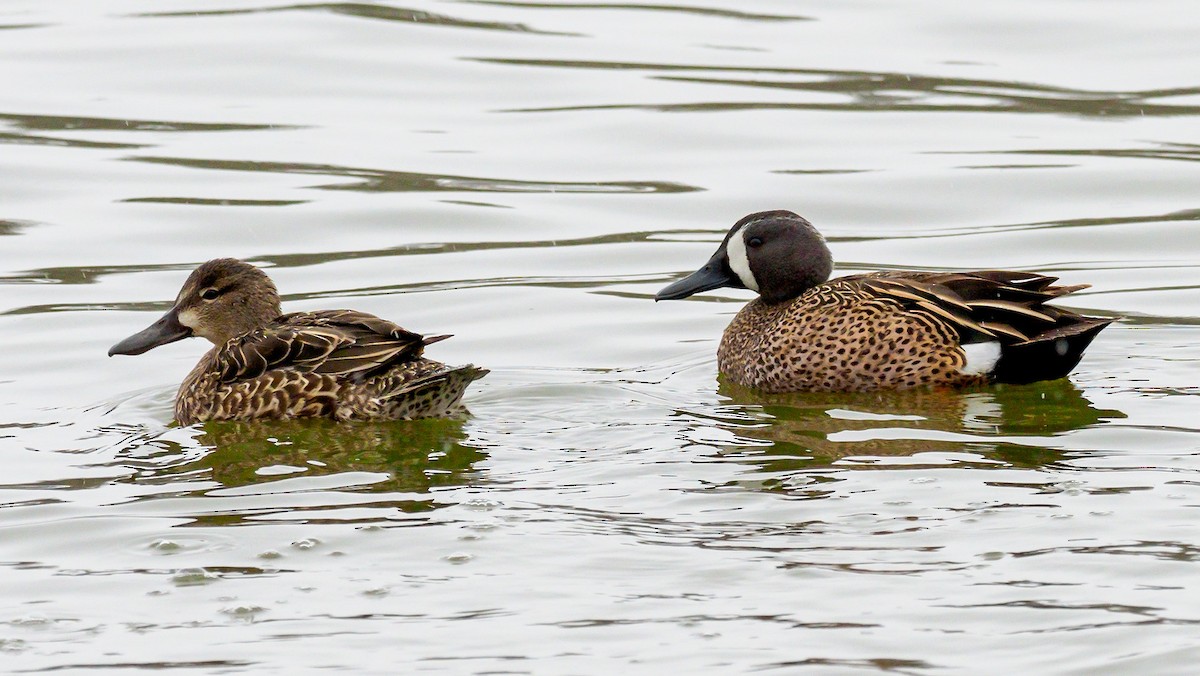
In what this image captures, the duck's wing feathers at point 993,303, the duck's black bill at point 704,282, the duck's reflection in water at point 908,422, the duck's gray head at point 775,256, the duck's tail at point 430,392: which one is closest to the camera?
the duck's reflection in water at point 908,422

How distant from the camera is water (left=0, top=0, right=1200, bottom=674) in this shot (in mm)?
6539

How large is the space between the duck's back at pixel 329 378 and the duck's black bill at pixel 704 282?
76.7 inches

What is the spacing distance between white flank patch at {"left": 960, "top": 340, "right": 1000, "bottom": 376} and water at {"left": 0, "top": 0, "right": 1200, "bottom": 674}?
177 mm

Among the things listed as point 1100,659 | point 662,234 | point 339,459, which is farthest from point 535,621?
point 662,234

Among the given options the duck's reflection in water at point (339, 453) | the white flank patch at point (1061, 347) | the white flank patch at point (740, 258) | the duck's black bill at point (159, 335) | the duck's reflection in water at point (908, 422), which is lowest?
the duck's reflection in water at point (339, 453)

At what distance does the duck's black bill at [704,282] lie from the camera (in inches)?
444

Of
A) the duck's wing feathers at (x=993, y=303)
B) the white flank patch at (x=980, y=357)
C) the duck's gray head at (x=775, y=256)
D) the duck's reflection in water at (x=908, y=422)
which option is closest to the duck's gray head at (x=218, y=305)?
the duck's gray head at (x=775, y=256)

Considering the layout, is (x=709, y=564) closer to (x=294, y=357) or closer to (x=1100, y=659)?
(x=1100, y=659)

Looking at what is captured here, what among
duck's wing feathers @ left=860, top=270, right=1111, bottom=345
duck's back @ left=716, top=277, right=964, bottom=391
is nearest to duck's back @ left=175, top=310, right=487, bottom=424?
duck's back @ left=716, top=277, right=964, bottom=391

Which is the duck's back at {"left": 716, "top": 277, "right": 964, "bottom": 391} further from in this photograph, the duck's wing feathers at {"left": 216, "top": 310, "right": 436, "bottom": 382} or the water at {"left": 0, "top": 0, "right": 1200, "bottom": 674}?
the duck's wing feathers at {"left": 216, "top": 310, "right": 436, "bottom": 382}

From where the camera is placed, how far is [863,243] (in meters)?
14.4

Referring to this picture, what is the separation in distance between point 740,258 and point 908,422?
6.60ft

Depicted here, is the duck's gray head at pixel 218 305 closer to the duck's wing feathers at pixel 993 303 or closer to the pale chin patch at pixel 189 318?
the pale chin patch at pixel 189 318

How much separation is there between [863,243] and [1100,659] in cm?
851
